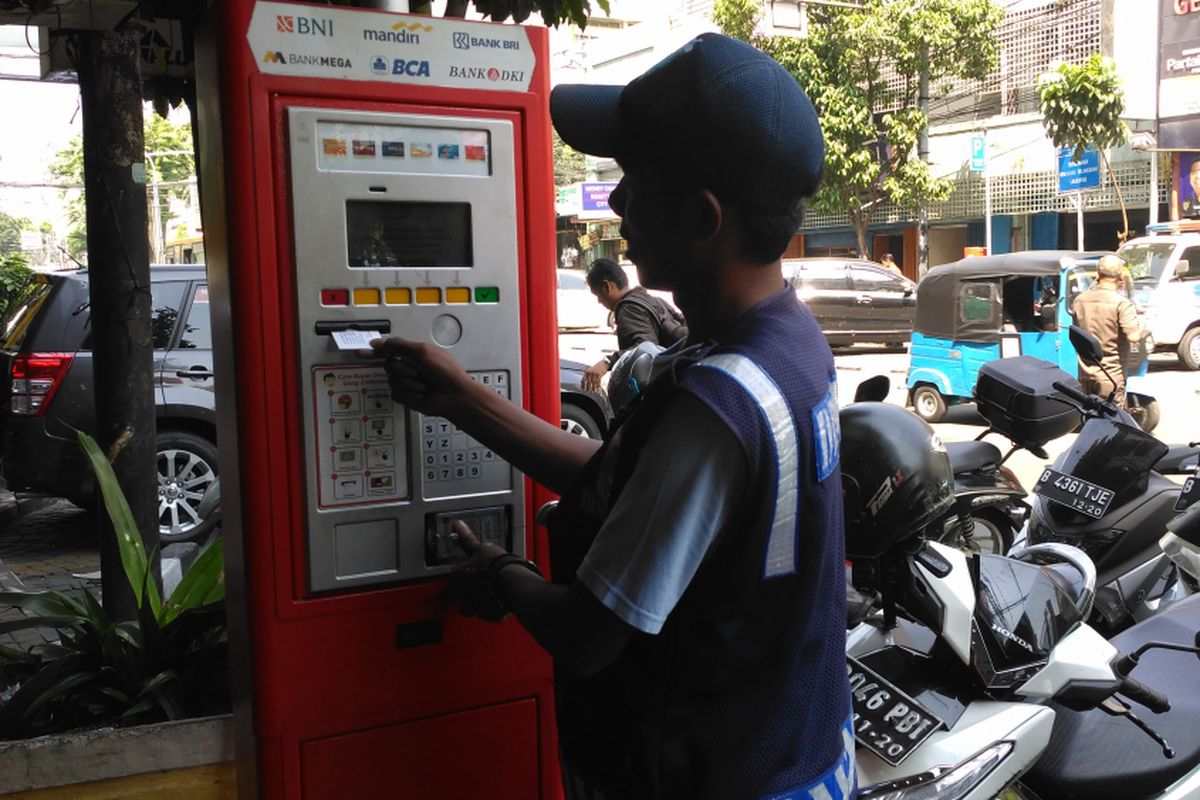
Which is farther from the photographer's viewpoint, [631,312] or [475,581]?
[631,312]

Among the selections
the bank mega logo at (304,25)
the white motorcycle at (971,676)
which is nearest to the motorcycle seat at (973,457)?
the white motorcycle at (971,676)

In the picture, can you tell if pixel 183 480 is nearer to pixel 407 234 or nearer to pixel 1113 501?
pixel 1113 501

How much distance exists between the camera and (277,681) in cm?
187

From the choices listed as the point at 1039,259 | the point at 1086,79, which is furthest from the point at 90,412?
the point at 1086,79

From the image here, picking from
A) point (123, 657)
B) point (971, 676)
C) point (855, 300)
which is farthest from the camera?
point (855, 300)

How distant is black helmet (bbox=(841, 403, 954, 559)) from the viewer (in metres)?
2.03

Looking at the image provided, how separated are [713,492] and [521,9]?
1.65 m

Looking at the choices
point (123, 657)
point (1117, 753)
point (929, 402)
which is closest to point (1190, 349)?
point (929, 402)

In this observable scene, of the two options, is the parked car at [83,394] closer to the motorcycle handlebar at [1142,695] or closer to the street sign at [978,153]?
the motorcycle handlebar at [1142,695]

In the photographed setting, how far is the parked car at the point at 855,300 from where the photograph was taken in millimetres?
17688

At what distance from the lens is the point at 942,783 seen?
6.48 feet

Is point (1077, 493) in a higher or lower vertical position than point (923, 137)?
lower

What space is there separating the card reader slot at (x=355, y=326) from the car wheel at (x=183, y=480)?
5.20 meters

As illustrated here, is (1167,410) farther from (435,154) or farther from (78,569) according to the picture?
(435,154)
